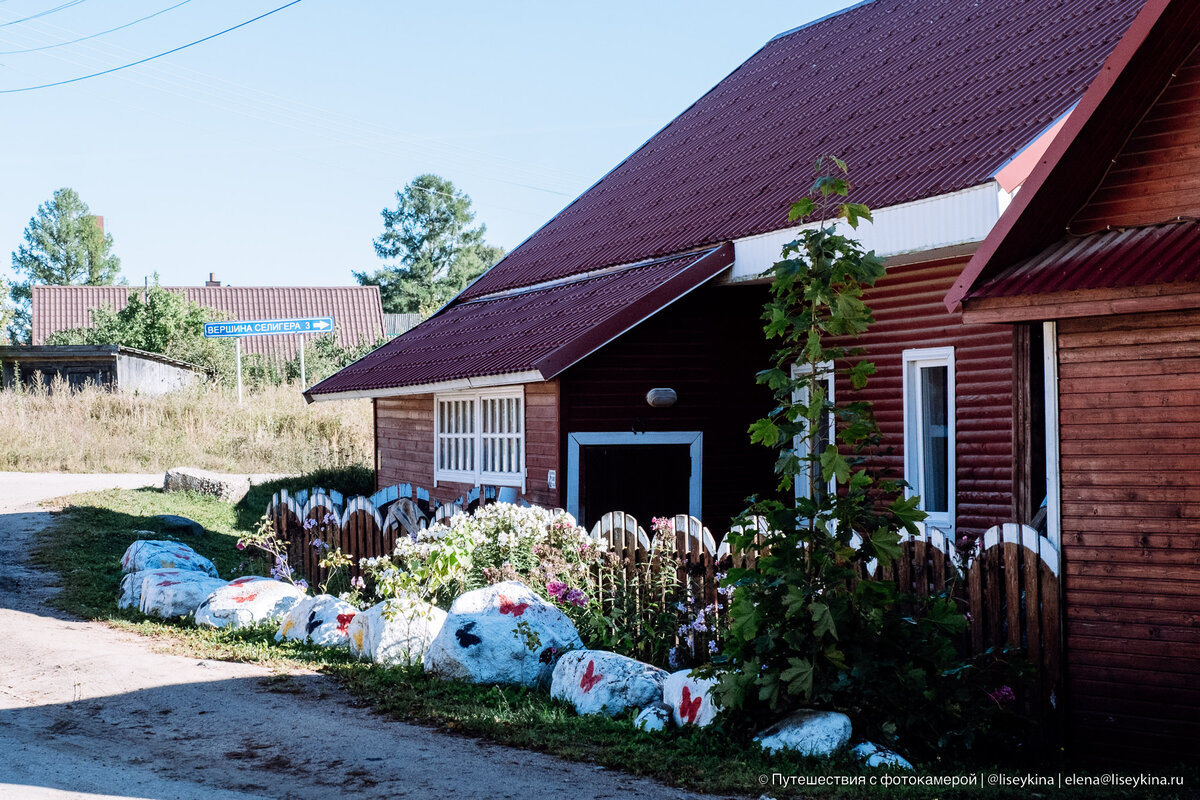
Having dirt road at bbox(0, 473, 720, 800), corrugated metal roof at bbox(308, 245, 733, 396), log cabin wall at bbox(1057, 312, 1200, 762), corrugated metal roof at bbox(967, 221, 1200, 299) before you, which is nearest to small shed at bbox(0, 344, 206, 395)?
corrugated metal roof at bbox(308, 245, 733, 396)

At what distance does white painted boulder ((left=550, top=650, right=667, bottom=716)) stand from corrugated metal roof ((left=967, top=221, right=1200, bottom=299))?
3.21 metres

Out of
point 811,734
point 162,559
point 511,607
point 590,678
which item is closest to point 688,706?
point 590,678

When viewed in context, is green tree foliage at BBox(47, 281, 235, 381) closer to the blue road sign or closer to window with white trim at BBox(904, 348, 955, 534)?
the blue road sign

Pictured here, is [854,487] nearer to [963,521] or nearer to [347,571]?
[963,521]

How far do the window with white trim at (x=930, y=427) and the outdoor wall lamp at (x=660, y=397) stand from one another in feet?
8.58

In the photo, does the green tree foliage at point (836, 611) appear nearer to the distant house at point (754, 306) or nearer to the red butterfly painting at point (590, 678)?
the red butterfly painting at point (590, 678)

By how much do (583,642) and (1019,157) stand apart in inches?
194

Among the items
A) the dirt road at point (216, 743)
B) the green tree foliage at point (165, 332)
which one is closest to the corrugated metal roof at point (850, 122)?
the dirt road at point (216, 743)


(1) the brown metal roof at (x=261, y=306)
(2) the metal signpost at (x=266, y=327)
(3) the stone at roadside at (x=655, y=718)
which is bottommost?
(3) the stone at roadside at (x=655, y=718)

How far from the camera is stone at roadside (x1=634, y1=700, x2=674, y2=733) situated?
7.00m

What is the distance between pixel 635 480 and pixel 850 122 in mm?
4664

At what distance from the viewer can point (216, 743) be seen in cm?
691

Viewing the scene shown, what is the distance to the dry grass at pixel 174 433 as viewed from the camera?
26781mm

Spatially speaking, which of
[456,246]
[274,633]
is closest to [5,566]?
[274,633]
